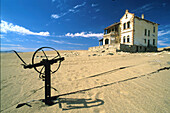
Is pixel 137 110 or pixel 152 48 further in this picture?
pixel 152 48

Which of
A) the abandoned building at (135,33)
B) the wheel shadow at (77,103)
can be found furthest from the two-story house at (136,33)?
the wheel shadow at (77,103)

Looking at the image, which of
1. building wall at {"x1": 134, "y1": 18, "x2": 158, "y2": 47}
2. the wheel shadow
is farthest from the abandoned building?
the wheel shadow

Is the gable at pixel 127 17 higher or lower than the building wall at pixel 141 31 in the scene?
higher

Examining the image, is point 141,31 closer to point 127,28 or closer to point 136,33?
point 136,33

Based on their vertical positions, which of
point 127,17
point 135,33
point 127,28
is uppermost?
point 127,17

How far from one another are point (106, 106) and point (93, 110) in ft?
1.40

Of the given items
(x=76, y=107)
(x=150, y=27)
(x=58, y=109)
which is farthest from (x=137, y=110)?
(x=150, y=27)

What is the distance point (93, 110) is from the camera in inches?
91.6

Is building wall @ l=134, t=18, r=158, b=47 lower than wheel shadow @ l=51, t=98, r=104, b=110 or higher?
higher

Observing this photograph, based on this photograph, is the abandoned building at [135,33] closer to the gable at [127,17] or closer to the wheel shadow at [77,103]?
the gable at [127,17]

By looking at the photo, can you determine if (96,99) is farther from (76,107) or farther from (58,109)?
(58,109)

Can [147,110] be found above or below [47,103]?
above

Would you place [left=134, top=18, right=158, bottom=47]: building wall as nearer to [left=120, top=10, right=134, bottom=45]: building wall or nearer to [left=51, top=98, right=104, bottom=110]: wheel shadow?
[left=120, top=10, right=134, bottom=45]: building wall

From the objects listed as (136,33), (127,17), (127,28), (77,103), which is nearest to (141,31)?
(136,33)
